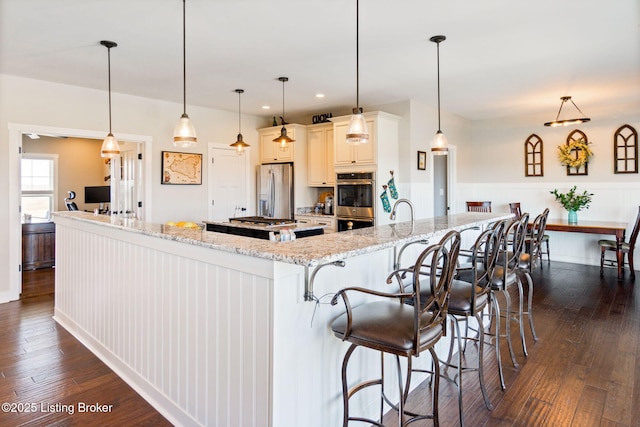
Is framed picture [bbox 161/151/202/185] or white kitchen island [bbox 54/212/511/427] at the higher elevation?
framed picture [bbox 161/151/202/185]

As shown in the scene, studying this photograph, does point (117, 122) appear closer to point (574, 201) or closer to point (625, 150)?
point (574, 201)

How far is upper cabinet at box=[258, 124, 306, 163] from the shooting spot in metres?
6.40

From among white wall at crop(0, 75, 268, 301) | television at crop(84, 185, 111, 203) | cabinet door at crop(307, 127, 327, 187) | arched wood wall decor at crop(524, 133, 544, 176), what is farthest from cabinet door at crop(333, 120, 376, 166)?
television at crop(84, 185, 111, 203)

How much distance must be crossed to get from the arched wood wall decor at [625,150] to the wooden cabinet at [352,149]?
4.00m

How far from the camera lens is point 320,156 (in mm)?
6402

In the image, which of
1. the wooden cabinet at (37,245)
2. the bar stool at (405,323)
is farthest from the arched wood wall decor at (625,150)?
the wooden cabinet at (37,245)

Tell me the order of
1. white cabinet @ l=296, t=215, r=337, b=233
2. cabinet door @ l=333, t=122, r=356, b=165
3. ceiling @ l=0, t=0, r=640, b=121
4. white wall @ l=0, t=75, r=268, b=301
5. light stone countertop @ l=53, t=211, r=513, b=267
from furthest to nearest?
white cabinet @ l=296, t=215, r=337, b=233 < cabinet door @ l=333, t=122, r=356, b=165 < white wall @ l=0, t=75, r=268, b=301 < ceiling @ l=0, t=0, r=640, b=121 < light stone countertop @ l=53, t=211, r=513, b=267

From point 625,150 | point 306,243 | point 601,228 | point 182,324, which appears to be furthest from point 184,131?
point 625,150

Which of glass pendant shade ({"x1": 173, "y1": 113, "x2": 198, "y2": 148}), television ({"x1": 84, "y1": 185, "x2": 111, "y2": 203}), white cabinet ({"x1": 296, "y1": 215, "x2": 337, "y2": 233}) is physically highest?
glass pendant shade ({"x1": 173, "y1": 113, "x2": 198, "y2": 148})

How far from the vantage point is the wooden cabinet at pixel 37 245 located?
6.03 meters

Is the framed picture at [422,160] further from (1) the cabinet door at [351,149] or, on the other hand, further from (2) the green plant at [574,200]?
(2) the green plant at [574,200]

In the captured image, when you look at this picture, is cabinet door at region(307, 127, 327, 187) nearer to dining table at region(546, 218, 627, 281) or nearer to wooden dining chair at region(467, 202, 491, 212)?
wooden dining chair at region(467, 202, 491, 212)

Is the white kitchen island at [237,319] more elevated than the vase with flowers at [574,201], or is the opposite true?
the vase with flowers at [574,201]

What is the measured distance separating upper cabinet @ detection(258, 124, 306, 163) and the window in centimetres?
450
